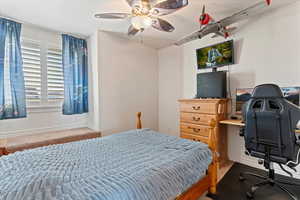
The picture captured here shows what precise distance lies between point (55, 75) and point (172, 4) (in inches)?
98.6

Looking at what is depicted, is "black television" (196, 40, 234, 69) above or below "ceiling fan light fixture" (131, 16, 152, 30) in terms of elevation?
below

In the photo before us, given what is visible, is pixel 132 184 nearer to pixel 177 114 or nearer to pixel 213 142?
pixel 213 142

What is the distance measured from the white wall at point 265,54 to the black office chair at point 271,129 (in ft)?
2.67

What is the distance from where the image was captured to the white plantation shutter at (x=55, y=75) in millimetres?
2895

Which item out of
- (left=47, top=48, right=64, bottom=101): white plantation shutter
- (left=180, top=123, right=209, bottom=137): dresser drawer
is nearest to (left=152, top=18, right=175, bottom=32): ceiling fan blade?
(left=180, top=123, right=209, bottom=137): dresser drawer

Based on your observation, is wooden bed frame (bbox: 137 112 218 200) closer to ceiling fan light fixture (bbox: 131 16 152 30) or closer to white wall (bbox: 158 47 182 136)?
ceiling fan light fixture (bbox: 131 16 152 30)

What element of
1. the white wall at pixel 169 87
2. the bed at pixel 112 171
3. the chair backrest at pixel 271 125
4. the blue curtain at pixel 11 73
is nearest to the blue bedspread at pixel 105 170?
the bed at pixel 112 171

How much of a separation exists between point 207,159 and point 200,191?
0.34 metres

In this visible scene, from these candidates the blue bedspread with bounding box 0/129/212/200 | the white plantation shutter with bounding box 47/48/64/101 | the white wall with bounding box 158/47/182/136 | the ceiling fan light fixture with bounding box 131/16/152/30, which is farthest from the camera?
the white wall with bounding box 158/47/182/136

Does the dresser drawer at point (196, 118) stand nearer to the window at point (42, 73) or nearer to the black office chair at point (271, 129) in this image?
the black office chair at point (271, 129)

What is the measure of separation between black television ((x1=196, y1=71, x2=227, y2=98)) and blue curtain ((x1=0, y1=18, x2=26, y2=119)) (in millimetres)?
3012

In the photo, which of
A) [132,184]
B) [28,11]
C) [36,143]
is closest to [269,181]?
[132,184]

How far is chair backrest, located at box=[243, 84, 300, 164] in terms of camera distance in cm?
159

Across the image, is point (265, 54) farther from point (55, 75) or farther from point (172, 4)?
point (55, 75)
